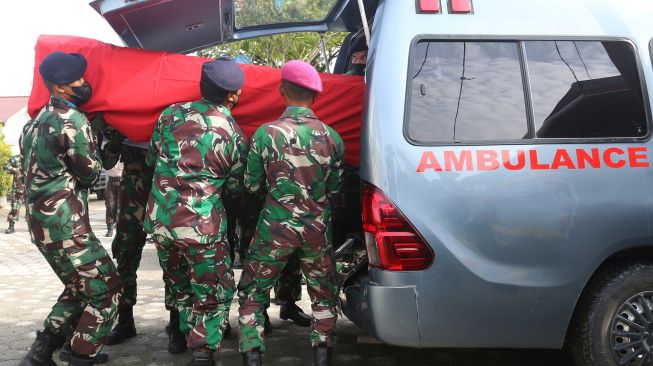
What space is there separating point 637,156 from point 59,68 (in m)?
3.09

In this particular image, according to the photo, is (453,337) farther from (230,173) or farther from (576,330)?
(230,173)

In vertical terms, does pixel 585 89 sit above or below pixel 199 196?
above

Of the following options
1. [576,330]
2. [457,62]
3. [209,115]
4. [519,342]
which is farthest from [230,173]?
[576,330]

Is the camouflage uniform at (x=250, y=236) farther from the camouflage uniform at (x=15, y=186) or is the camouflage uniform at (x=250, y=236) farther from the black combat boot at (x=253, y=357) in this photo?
the camouflage uniform at (x=15, y=186)

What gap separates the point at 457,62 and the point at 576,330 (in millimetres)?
1462

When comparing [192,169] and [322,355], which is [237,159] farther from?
[322,355]

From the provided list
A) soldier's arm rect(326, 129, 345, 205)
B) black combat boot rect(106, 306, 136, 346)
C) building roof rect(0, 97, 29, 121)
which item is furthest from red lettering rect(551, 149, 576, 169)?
building roof rect(0, 97, 29, 121)

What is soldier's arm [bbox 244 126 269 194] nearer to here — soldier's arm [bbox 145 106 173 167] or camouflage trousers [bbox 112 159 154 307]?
soldier's arm [bbox 145 106 173 167]

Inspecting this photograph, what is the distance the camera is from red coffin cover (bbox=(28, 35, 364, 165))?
3693 mm

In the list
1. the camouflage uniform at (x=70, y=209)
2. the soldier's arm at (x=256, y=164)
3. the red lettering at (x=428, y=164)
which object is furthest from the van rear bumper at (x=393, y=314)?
the camouflage uniform at (x=70, y=209)

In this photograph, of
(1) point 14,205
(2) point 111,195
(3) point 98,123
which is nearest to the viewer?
(3) point 98,123

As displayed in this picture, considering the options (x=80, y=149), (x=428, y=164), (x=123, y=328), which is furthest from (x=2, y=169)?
(x=428, y=164)

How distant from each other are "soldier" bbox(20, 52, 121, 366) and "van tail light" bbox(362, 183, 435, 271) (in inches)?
66.8

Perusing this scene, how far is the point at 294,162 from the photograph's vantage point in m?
3.40
